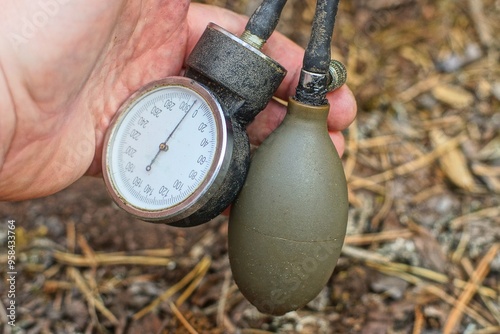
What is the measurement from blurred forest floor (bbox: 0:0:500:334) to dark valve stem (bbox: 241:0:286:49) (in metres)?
0.74

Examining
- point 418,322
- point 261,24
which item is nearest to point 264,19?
point 261,24

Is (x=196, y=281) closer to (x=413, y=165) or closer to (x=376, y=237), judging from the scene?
(x=376, y=237)

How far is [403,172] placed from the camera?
8.04ft

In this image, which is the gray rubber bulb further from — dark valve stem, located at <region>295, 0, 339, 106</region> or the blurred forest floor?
the blurred forest floor

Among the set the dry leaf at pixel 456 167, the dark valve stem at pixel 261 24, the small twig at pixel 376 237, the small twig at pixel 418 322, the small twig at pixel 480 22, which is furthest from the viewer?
the small twig at pixel 480 22

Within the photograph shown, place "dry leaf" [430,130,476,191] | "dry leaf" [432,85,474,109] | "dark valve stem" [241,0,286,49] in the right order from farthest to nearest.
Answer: "dry leaf" [432,85,474,109]
"dry leaf" [430,130,476,191]
"dark valve stem" [241,0,286,49]

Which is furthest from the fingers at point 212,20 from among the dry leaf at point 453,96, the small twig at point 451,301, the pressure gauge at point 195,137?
the dry leaf at point 453,96

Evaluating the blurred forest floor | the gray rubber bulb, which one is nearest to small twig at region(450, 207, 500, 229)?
the blurred forest floor

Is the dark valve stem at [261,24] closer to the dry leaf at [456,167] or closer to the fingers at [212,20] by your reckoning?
the fingers at [212,20]

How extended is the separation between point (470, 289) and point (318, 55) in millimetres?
915

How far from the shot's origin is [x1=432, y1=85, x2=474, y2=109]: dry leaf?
8.89 ft

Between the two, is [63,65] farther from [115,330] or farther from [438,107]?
[438,107]

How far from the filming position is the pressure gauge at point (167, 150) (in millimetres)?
1628

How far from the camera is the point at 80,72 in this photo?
1.65 metres
